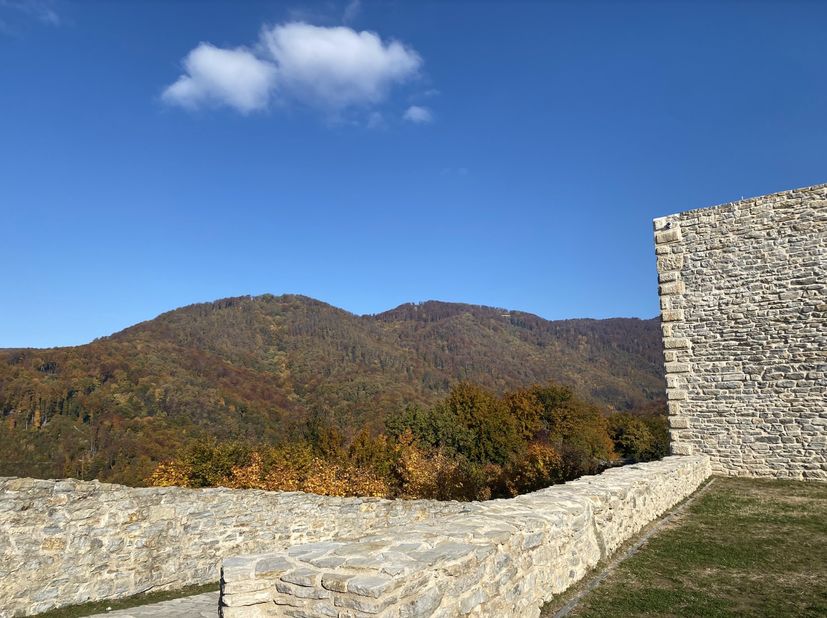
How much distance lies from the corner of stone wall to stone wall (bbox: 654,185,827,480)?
0.07ft

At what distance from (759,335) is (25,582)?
46.0 feet

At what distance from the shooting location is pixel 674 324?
12.5 metres

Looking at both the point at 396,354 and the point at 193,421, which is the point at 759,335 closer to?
the point at 193,421

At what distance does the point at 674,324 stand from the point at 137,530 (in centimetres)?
1190

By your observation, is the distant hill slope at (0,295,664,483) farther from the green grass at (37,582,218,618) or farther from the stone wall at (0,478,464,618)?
the green grass at (37,582,218,618)

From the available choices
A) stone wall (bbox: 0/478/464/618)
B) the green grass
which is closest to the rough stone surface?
the green grass

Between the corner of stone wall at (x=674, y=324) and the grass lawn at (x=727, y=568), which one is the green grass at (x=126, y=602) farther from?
the corner of stone wall at (x=674, y=324)

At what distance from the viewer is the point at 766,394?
1129 centimetres

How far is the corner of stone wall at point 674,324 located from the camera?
12.1m

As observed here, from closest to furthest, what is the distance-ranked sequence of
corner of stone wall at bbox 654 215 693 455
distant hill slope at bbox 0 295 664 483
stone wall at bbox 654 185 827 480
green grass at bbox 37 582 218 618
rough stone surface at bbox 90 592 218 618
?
rough stone surface at bbox 90 592 218 618, green grass at bbox 37 582 218 618, stone wall at bbox 654 185 827 480, corner of stone wall at bbox 654 215 693 455, distant hill slope at bbox 0 295 664 483

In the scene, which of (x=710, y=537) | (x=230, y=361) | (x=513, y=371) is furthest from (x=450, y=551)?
(x=513, y=371)

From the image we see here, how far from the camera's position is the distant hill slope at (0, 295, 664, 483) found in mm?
35125

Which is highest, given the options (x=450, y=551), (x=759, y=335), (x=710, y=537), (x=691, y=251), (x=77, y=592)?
(x=691, y=251)

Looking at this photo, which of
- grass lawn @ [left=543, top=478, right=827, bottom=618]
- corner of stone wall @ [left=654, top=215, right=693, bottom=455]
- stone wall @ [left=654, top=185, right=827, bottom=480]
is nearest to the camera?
grass lawn @ [left=543, top=478, right=827, bottom=618]
